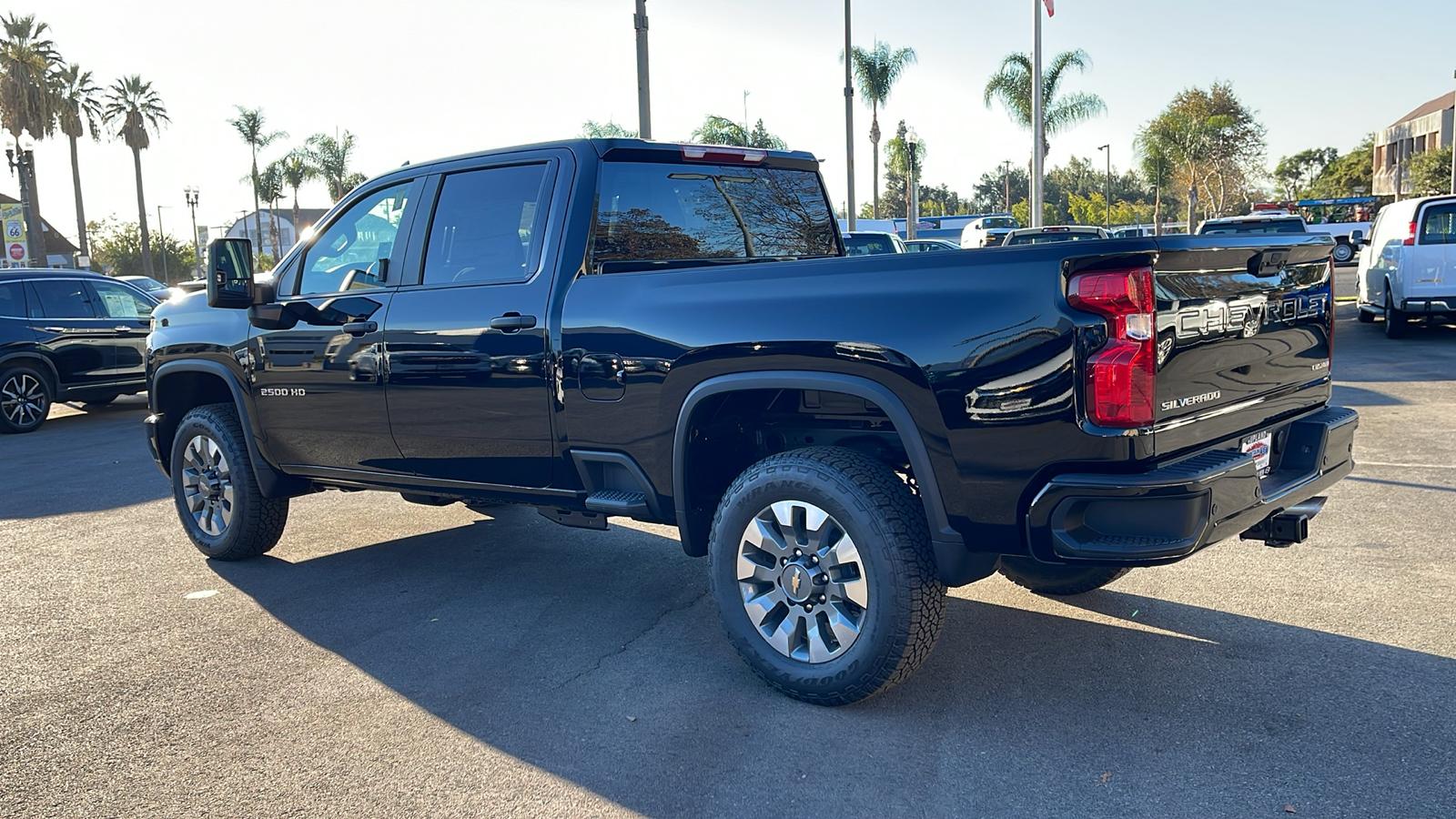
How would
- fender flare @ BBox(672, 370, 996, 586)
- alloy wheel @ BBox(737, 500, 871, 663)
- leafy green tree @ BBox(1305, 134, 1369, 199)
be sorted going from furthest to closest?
leafy green tree @ BBox(1305, 134, 1369, 199)
alloy wheel @ BBox(737, 500, 871, 663)
fender flare @ BBox(672, 370, 996, 586)

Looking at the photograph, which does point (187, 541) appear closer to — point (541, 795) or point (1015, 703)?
point (541, 795)

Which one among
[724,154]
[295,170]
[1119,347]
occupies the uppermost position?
[295,170]

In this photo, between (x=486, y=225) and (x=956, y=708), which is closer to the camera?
(x=956, y=708)

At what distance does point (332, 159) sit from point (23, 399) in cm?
5436

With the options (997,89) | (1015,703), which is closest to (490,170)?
(1015,703)

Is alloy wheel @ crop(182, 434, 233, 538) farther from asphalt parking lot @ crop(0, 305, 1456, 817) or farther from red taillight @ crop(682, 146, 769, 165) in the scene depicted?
red taillight @ crop(682, 146, 769, 165)

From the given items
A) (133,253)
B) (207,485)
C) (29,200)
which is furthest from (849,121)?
(133,253)

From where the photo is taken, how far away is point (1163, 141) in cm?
4531

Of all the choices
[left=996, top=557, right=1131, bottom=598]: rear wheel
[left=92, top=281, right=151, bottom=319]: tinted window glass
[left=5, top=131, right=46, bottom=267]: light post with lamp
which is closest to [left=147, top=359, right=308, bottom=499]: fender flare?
[left=996, top=557, right=1131, bottom=598]: rear wheel

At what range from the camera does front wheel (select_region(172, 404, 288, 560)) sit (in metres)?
5.94

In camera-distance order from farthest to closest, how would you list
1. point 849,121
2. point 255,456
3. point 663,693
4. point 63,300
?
point 849,121
point 63,300
point 255,456
point 663,693

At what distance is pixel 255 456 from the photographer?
5.84 m

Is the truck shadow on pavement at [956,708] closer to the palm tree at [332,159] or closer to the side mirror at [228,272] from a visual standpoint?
the side mirror at [228,272]

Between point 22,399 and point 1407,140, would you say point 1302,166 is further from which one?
point 22,399
